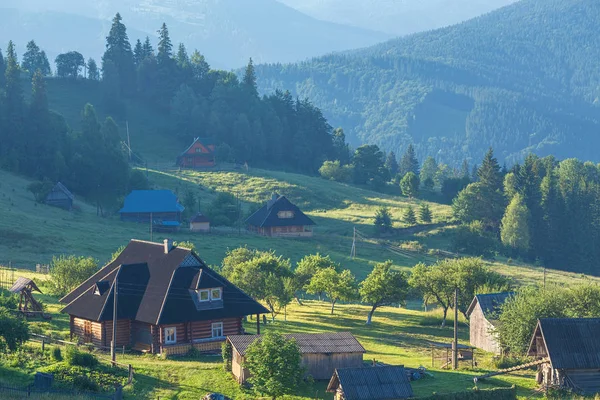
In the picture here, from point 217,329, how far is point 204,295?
2.14 m

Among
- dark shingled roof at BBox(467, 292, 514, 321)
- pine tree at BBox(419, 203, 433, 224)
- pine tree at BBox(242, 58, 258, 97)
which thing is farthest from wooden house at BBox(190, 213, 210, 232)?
pine tree at BBox(242, 58, 258, 97)

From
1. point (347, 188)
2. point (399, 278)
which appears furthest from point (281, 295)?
point (347, 188)

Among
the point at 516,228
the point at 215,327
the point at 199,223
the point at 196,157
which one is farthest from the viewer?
the point at 196,157

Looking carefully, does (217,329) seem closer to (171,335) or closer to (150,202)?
(171,335)

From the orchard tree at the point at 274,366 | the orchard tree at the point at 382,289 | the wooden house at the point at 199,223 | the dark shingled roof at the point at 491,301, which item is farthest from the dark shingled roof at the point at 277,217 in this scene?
the orchard tree at the point at 274,366

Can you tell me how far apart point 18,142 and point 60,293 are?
6711cm

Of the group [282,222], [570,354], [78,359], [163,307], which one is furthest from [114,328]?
[282,222]

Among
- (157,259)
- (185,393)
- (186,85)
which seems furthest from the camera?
(186,85)

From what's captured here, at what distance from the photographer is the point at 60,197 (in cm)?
11912

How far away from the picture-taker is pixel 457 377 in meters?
51.6

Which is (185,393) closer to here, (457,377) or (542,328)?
(457,377)

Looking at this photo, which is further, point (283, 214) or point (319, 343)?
point (283, 214)

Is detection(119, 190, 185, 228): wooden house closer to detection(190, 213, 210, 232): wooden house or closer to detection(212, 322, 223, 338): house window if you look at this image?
detection(190, 213, 210, 232): wooden house

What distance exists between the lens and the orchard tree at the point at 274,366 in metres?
46.9
